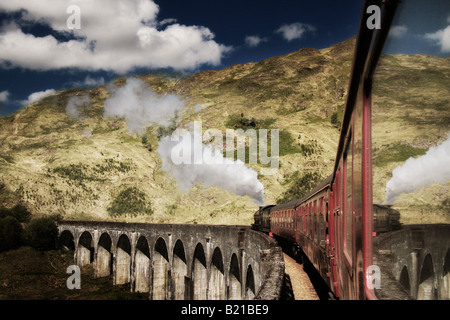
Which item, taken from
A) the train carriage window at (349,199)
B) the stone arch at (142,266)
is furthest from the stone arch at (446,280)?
the stone arch at (142,266)

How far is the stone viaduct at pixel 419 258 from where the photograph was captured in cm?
158

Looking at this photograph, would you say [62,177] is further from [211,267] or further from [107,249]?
[211,267]

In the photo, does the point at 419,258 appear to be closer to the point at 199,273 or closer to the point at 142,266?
the point at 199,273

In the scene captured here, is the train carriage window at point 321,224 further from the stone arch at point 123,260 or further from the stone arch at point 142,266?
the stone arch at point 123,260

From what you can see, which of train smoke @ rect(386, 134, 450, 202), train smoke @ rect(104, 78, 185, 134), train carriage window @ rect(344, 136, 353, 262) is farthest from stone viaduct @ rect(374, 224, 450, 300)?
train smoke @ rect(104, 78, 185, 134)

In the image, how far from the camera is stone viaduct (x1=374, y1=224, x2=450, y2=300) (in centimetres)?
158

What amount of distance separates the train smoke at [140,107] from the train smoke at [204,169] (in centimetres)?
2618

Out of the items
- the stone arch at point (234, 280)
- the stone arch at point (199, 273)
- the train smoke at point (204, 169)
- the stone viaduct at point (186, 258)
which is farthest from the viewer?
the train smoke at point (204, 169)

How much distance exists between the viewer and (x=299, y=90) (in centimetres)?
11788

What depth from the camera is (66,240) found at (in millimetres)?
49875

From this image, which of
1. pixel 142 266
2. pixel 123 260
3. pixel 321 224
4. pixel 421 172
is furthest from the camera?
pixel 123 260

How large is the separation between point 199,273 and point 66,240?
3504 cm

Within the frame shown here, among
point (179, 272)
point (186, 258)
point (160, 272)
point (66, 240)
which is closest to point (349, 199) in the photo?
point (186, 258)
